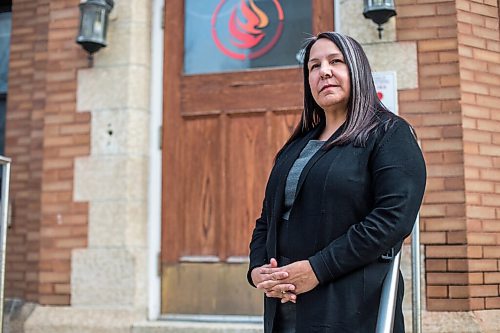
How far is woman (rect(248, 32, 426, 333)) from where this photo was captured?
1.78 metres

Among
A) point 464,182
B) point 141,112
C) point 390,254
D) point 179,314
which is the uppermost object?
point 141,112

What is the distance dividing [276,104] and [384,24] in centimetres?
92

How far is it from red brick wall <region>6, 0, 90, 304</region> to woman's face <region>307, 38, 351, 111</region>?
2.83 metres

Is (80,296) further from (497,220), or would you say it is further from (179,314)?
(497,220)

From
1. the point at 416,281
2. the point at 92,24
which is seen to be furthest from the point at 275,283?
the point at 92,24

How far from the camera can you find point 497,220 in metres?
3.93

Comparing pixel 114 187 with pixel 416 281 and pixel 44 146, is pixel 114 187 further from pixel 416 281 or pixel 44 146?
pixel 416 281

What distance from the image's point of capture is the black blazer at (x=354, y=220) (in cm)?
177

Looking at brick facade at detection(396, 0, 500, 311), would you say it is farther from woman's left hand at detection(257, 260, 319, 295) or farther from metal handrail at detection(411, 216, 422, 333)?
woman's left hand at detection(257, 260, 319, 295)

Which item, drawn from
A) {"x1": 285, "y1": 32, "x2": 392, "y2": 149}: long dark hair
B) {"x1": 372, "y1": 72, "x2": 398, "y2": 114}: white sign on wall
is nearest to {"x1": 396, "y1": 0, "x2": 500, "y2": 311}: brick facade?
{"x1": 372, "y1": 72, "x2": 398, "y2": 114}: white sign on wall

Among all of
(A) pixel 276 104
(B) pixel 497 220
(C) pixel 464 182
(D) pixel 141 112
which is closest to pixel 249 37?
(A) pixel 276 104

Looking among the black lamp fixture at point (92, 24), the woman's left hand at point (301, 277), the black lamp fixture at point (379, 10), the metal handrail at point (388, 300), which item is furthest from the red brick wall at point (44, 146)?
the metal handrail at point (388, 300)

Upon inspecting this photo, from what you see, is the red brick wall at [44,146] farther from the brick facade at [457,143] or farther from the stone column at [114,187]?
the brick facade at [457,143]

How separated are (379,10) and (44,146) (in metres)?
2.61
